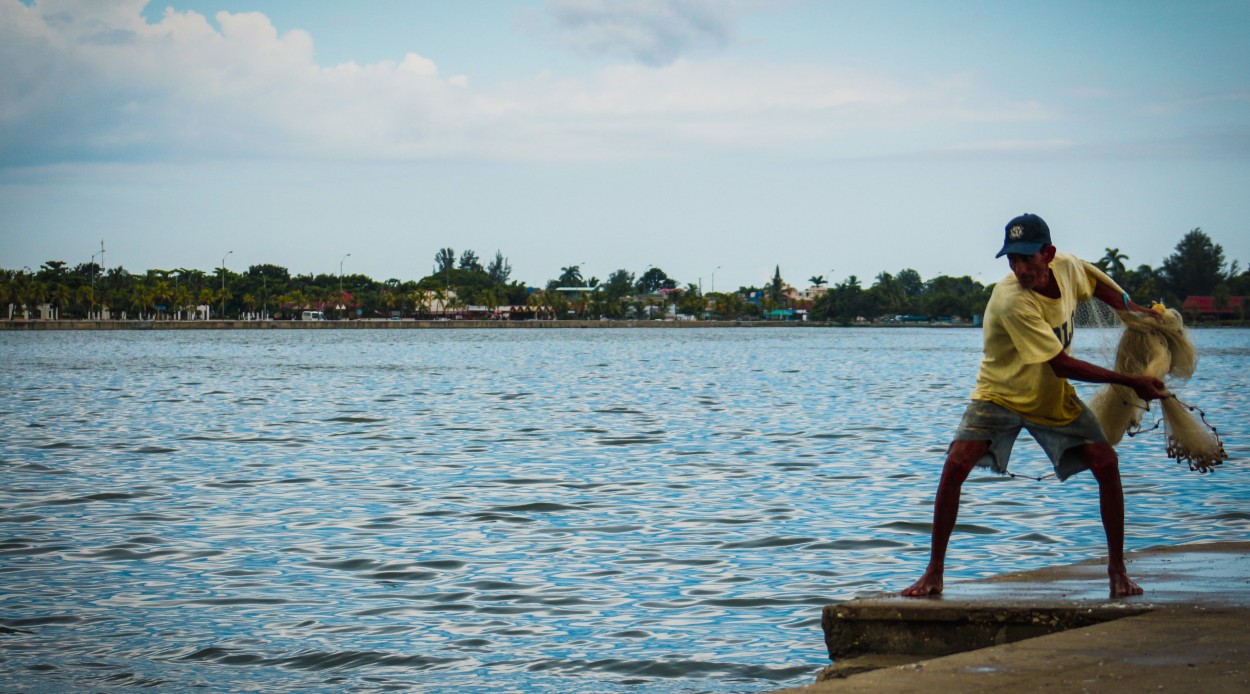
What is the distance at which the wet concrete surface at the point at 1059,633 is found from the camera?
4977 millimetres

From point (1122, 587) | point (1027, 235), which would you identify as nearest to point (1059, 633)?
point (1122, 587)

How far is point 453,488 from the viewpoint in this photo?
15.4 metres

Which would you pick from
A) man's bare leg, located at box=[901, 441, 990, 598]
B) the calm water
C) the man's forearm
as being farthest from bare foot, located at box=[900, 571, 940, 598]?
the man's forearm

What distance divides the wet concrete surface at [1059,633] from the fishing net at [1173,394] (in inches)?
27.0

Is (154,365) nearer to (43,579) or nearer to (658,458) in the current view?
(658,458)

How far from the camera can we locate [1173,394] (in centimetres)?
722

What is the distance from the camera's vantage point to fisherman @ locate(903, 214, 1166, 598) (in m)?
6.55

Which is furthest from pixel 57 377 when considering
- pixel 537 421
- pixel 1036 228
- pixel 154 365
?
pixel 1036 228

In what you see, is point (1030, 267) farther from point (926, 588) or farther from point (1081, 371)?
point (926, 588)

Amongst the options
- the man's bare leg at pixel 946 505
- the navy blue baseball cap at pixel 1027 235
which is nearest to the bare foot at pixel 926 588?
the man's bare leg at pixel 946 505

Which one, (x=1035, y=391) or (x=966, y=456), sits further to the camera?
(x=966, y=456)

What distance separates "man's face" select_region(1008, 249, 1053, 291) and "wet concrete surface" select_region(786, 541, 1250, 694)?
5.12 ft

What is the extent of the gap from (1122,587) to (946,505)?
93cm

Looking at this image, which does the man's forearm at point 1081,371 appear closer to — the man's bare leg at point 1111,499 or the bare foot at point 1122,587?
the man's bare leg at point 1111,499
